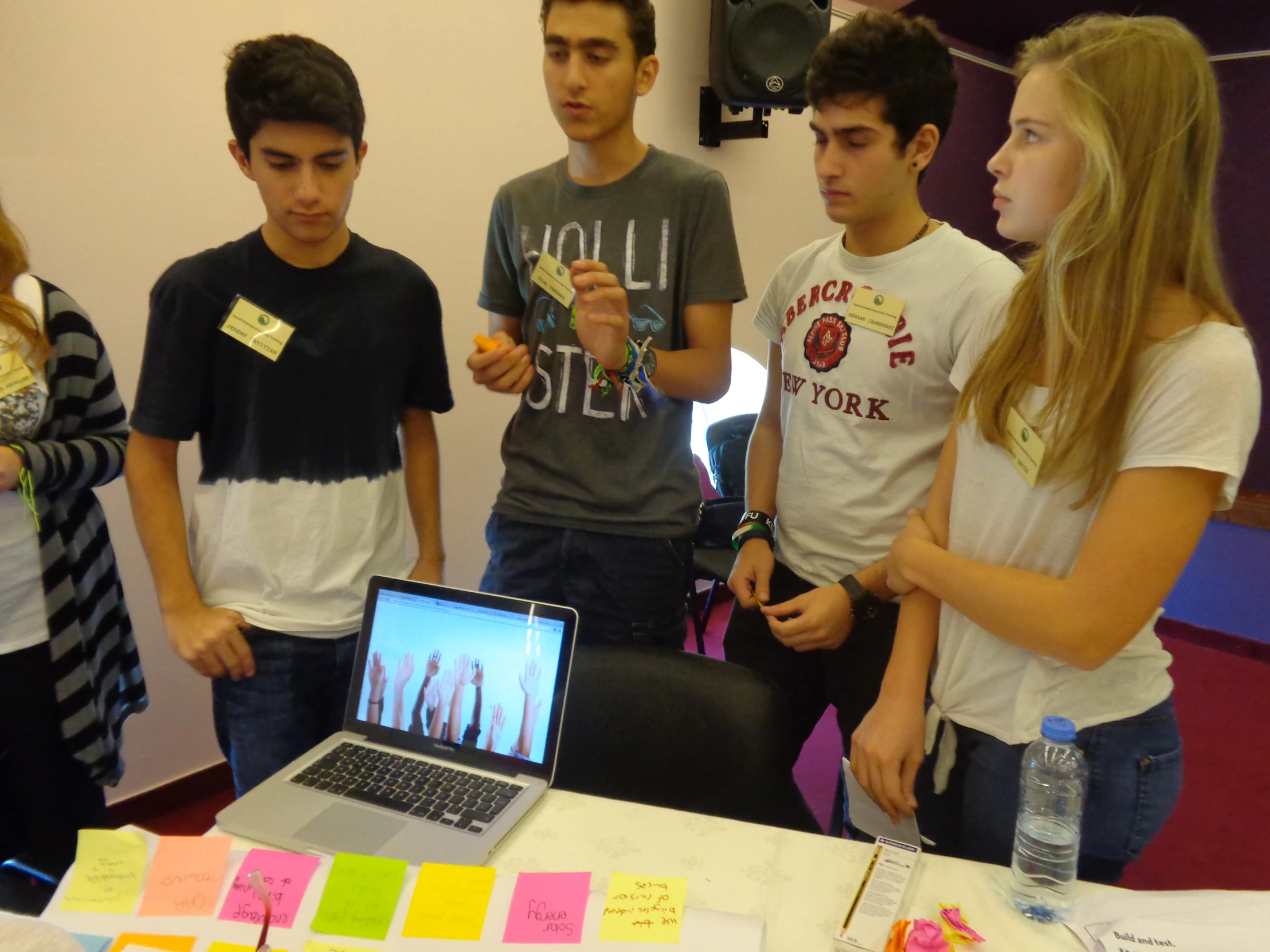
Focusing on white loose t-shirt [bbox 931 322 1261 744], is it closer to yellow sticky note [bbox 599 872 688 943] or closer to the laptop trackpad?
yellow sticky note [bbox 599 872 688 943]

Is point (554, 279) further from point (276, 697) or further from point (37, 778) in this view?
point (37, 778)

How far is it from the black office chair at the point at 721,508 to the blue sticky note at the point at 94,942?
173 centimetres

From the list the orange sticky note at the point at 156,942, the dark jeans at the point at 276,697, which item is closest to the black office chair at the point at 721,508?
the dark jeans at the point at 276,697

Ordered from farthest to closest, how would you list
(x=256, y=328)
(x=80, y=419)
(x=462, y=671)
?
(x=80, y=419) → (x=256, y=328) → (x=462, y=671)

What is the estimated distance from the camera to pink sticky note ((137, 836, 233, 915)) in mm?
847

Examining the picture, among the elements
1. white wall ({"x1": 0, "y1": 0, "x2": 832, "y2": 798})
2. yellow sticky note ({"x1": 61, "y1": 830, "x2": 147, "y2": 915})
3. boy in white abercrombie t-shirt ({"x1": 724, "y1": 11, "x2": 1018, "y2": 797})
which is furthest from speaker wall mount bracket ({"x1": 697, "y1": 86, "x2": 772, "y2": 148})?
yellow sticky note ({"x1": 61, "y1": 830, "x2": 147, "y2": 915})

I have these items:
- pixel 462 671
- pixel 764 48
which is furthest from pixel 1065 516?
pixel 764 48

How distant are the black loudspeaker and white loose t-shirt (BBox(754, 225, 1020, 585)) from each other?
5.01ft

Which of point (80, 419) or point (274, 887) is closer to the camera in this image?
point (274, 887)

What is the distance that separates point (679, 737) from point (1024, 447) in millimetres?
604

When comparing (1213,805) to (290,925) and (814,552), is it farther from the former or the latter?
(290,925)

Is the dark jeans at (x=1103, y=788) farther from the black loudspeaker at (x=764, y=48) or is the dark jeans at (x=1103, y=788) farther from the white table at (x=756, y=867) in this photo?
the black loudspeaker at (x=764, y=48)

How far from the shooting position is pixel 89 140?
1.80m

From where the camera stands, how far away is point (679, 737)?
121 centimetres
